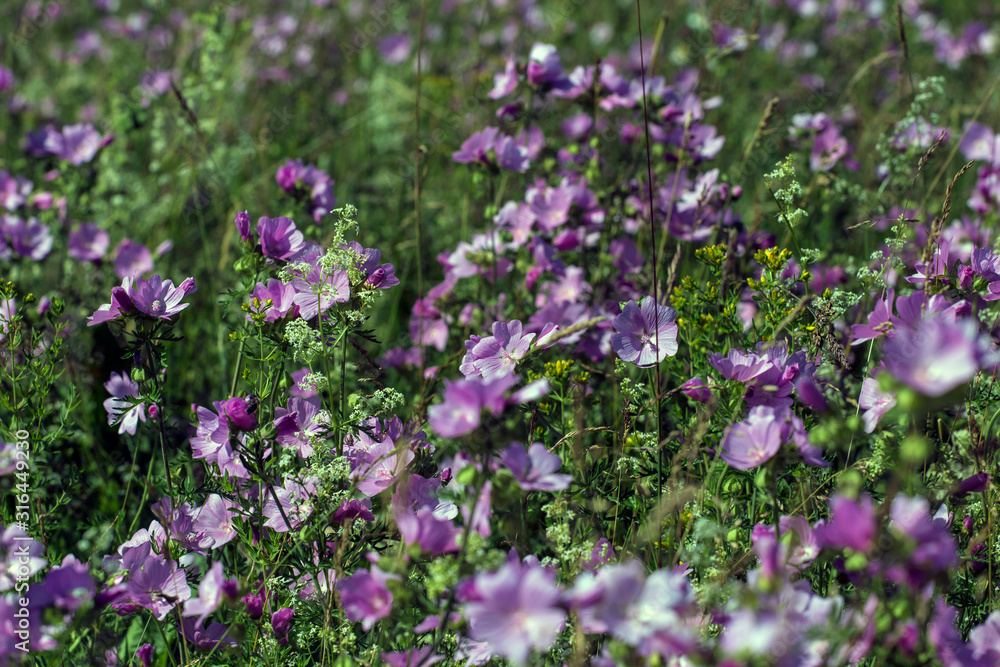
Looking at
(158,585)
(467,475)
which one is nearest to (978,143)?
(467,475)

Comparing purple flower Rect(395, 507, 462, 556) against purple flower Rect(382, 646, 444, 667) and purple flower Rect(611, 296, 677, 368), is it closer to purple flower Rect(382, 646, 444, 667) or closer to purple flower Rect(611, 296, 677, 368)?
purple flower Rect(382, 646, 444, 667)

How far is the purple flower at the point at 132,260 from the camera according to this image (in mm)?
3102

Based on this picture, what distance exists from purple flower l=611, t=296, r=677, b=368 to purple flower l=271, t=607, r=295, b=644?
0.93 metres

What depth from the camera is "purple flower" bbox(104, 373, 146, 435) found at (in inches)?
76.8

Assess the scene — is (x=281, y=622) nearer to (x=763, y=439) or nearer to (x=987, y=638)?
(x=763, y=439)

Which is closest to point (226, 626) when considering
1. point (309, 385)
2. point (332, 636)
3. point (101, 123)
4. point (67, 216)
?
point (332, 636)

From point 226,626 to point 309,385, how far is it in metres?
0.59

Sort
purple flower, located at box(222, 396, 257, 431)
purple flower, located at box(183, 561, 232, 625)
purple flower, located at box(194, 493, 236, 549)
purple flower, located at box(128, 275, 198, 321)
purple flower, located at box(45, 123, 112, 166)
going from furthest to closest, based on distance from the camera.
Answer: purple flower, located at box(45, 123, 112, 166) < purple flower, located at box(194, 493, 236, 549) < purple flower, located at box(128, 275, 198, 321) < purple flower, located at box(222, 396, 257, 431) < purple flower, located at box(183, 561, 232, 625)

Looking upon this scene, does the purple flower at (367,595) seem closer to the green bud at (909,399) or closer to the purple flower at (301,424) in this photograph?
the purple flower at (301,424)

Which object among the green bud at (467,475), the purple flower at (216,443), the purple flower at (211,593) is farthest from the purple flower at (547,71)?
the purple flower at (211,593)

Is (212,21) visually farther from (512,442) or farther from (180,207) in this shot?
(512,442)

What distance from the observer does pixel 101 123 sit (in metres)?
4.12

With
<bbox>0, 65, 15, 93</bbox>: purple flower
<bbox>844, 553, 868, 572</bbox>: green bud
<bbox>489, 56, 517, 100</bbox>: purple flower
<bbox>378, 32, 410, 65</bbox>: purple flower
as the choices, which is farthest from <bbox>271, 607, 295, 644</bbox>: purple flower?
<bbox>378, 32, 410, 65</bbox>: purple flower

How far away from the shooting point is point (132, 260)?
3.13 meters
